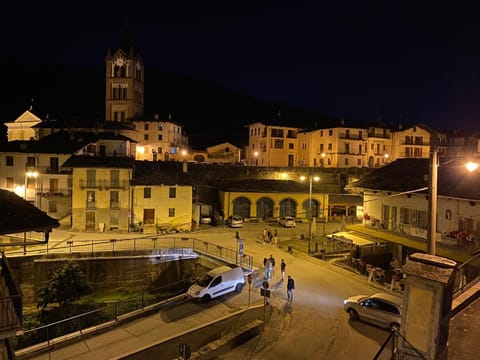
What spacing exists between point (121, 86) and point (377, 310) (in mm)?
74314

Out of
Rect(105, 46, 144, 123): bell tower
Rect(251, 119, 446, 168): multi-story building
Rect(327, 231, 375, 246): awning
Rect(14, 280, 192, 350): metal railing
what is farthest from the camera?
Rect(105, 46, 144, 123): bell tower

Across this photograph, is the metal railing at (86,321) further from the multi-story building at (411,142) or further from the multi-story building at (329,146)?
the multi-story building at (411,142)

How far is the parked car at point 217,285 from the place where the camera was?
21.6m

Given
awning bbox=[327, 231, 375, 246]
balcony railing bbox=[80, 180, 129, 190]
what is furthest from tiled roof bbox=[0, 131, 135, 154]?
awning bbox=[327, 231, 375, 246]

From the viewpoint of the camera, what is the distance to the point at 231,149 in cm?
7831

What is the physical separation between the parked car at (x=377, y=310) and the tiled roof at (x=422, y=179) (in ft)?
32.7

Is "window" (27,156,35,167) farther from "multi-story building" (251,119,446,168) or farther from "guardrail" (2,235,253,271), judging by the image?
"multi-story building" (251,119,446,168)

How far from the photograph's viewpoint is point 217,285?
21938 millimetres

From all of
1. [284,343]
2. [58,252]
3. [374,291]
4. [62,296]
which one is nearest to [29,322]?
[62,296]

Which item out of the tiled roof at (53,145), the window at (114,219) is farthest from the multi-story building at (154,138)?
the window at (114,219)

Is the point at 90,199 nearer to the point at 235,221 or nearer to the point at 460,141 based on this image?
the point at 235,221

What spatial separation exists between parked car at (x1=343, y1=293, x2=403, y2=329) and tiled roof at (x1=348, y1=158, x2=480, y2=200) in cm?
998

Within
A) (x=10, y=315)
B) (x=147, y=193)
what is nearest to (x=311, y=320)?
(x=10, y=315)

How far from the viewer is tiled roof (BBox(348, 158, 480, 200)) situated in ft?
78.1
